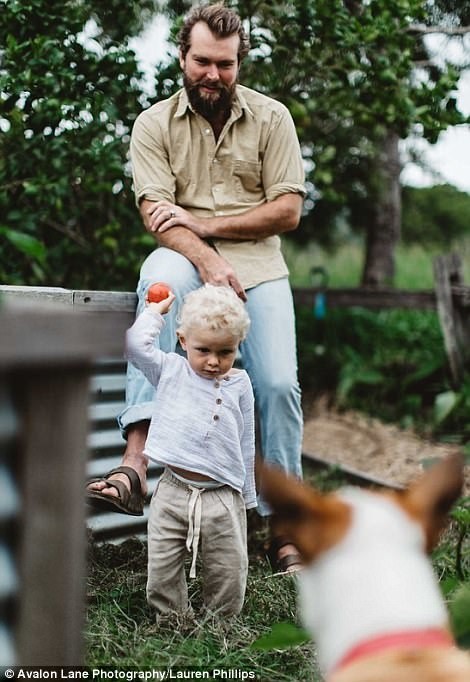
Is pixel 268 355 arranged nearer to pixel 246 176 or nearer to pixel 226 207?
pixel 226 207

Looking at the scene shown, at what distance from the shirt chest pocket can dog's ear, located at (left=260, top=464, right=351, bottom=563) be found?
2249 mm

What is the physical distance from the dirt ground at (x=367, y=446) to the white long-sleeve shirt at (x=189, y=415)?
7.14 ft

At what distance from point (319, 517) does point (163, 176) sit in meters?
2.25

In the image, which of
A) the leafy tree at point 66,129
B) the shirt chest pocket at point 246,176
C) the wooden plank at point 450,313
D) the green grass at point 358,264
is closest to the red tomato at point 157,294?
the shirt chest pocket at point 246,176

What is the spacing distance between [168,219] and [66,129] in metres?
1.32

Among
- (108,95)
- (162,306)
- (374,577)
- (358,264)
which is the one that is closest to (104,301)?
(162,306)

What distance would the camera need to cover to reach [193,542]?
277 cm

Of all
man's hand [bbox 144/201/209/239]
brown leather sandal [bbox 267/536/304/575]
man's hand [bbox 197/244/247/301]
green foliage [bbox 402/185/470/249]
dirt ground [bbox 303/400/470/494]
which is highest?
green foliage [bbox 402/185/470/249]

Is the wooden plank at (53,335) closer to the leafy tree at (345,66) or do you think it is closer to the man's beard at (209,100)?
the man's beard at (209,100)

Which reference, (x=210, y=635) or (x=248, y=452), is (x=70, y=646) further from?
(x=248, y=452)

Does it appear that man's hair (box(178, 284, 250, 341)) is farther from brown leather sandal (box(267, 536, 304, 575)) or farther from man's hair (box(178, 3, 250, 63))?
man's hair (box(178, 3, 250, 63))

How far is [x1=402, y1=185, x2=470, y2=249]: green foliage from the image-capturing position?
980 centimetres

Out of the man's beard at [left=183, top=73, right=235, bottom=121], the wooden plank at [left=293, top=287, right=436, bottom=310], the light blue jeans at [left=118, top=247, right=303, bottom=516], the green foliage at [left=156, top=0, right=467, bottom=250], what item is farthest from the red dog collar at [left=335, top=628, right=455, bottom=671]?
the wooden plank at [left=293, top=287, right=436, bottom=310]

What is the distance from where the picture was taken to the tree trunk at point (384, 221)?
7723 mm
